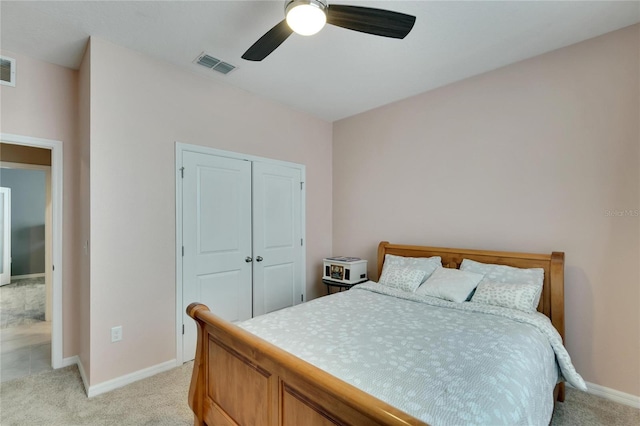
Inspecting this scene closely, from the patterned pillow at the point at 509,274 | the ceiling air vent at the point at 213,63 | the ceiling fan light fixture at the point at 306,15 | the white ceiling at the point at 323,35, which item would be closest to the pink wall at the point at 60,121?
the white ceiling at the point at 323,35

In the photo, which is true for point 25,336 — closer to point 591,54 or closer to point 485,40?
point 485,40

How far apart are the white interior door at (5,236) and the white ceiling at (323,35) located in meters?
5.57

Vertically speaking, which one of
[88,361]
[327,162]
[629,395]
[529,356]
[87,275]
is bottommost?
[629,395]

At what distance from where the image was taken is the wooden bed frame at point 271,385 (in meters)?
1.01

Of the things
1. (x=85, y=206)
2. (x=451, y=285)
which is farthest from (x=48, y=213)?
(x=451, y=285)

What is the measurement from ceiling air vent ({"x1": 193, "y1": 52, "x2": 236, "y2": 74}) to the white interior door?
649cm

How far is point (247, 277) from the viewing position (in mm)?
3367

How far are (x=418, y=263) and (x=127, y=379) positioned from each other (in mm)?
2767

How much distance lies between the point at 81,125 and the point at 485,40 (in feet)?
11.5

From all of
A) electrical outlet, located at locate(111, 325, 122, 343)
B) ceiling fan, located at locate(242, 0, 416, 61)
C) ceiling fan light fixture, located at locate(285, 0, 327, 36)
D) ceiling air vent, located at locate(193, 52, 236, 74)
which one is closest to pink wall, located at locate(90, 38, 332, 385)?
Result: electrical outlet, located at locate(111, 325, 122, 343)

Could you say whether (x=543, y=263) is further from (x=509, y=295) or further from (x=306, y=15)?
(x=306, y=15)

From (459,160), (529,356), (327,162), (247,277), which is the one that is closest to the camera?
(529,356)

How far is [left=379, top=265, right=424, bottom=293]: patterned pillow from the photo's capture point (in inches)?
110

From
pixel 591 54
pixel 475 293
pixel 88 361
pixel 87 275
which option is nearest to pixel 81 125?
pixel 87 275
